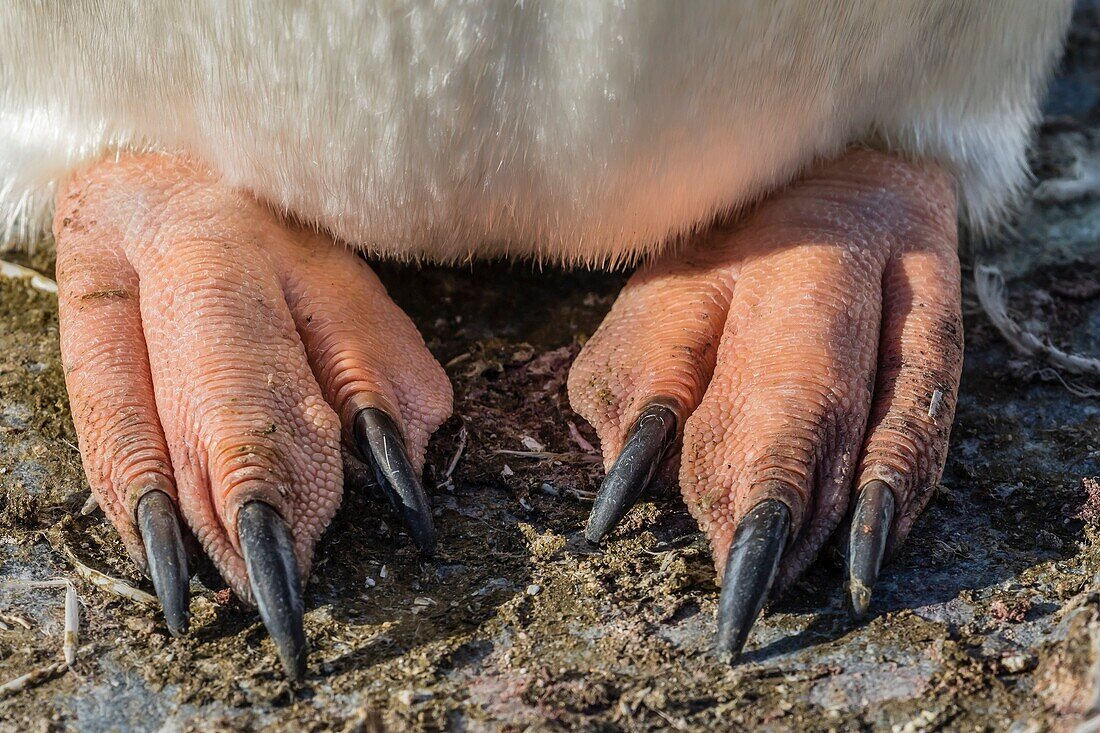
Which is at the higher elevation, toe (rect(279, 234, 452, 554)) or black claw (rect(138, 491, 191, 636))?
toe (rect(279, 234, 452, 554))

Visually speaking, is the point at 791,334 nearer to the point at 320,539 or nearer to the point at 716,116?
the point at 716,116

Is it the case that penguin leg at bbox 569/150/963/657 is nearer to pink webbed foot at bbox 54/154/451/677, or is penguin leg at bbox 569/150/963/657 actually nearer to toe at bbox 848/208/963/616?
toe at bbox 848/208/963/616

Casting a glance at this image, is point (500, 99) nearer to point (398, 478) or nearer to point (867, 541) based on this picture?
point (398, 478)

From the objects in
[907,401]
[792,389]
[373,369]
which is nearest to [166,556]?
[373,369]

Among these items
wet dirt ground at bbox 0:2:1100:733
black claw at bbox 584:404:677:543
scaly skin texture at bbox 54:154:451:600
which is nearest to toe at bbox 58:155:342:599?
scaly skin texture at bbox 54:154:451:600

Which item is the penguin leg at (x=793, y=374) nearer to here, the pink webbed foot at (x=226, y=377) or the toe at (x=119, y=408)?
the pink webbed foot at (x=226, y=377)
